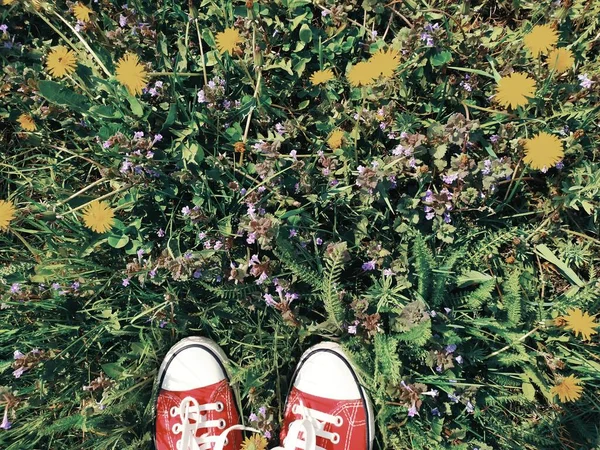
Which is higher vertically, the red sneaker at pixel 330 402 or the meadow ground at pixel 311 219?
the meadow ground at pixel 311 219

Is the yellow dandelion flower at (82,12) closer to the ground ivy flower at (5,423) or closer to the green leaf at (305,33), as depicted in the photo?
the green leaf at (305,33)

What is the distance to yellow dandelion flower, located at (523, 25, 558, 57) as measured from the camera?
2.06m

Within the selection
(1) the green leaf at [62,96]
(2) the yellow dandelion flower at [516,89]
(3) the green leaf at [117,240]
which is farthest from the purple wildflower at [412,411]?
(1) the green leaf at [62,96]

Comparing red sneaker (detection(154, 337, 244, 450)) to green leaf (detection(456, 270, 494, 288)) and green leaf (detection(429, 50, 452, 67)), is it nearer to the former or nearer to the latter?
green leaf (detection(456, 270, 494, 288))

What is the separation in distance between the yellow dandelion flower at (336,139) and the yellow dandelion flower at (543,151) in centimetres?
82

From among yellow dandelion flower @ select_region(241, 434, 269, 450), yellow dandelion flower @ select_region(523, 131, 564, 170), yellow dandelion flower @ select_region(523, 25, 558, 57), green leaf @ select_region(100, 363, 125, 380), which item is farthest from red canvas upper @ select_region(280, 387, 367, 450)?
yellow dandelion flower @ select_region(523, 25, 558, 57)

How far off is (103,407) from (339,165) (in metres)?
1.61

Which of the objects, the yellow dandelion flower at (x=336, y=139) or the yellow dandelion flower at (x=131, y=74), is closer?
the yellow dandelion flower at (x=131, y=74)

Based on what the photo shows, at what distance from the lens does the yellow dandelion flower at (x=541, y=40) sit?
6.75 ft

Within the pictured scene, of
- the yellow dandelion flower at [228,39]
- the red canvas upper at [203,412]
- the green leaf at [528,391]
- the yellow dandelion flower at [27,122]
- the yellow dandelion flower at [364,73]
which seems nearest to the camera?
the yellow dandelion flower at [364,73]

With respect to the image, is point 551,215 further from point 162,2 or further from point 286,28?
point 162,2

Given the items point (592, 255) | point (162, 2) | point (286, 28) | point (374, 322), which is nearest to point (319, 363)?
point (374, 322)

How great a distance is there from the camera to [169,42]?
8.23ft

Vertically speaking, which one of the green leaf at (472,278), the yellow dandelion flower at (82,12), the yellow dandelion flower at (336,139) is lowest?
the green leaf at (472,278)
